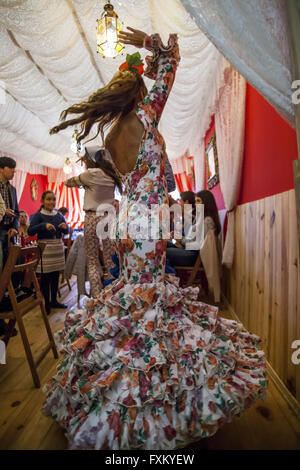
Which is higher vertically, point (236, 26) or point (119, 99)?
point (236, 26)

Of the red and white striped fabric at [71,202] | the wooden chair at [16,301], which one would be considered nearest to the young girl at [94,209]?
the wooden chair at [16,301]

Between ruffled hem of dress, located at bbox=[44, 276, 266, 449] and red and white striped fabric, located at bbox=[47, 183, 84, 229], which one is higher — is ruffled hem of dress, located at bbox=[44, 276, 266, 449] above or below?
below

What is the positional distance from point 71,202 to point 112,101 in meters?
7.44

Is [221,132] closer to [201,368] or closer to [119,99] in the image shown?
[119,99]

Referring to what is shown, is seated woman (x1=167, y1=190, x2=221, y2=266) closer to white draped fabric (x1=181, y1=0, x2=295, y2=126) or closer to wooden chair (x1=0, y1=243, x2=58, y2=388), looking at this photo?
wooden chair (x1=0, y1=243, x2=58, y2=388)

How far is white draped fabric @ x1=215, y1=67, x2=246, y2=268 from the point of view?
2277 millimetres

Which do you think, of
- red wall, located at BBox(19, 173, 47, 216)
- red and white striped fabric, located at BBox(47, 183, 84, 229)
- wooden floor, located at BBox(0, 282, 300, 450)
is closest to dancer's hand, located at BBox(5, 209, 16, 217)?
wooden floor, located at BBox(0, 282, 300, 450)

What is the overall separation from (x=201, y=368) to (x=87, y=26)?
323cm

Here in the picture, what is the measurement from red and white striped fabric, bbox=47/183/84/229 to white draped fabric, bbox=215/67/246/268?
5.93 m

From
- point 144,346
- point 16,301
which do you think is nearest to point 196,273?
point 16,301

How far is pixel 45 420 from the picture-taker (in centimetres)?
128

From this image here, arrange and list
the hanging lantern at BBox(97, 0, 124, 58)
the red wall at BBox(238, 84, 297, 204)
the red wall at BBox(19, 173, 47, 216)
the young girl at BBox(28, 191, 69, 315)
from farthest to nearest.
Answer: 1. the red wall at BBox(19, 173, 47, 216)
2. the young girl at BBox(28, 191, 69, 315)
3. the hanging lantern at BBox(97, 0, 124, 58)
4. the red wall at BBox(238, 84, 297, 204)

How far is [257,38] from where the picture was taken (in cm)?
95

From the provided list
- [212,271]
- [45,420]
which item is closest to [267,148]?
[212,271]
